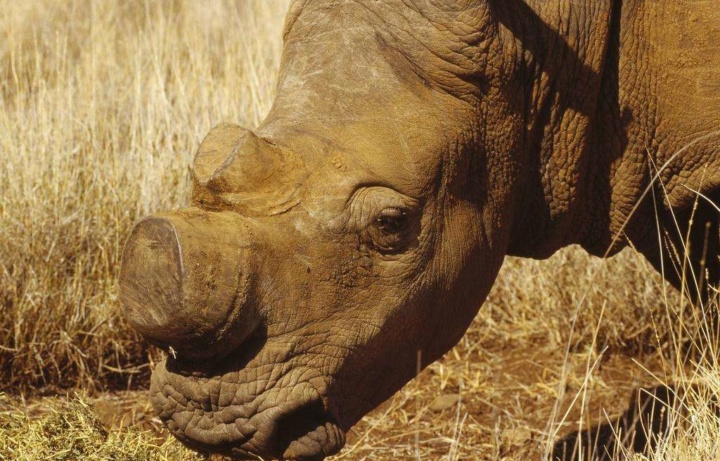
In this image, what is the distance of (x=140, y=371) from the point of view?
588 centimetres

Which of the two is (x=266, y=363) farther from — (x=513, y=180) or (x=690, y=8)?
(x=690, y=8)

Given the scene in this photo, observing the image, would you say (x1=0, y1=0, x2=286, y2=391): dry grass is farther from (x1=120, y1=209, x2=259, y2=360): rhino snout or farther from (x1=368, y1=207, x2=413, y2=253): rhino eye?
(x1=368, y1=207, x2=413, y2=253): rhino eye

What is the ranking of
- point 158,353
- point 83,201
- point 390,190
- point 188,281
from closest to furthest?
point 188,281
point 390,190
point 158,353
point 83,201

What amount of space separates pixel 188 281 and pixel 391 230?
0.66m

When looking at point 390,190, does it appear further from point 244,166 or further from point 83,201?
point 83,201

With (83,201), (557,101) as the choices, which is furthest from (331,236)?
(83,201)

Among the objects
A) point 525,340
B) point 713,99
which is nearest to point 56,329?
point 525,340

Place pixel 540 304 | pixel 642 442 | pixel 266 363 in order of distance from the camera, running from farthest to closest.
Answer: pixel 540 304 → pixel 642 442 → pixel 266 363

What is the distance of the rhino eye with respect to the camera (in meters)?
3.34

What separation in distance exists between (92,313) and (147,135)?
122cm

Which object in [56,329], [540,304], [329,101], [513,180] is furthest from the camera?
[540,304]

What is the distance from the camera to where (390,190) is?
3.37m

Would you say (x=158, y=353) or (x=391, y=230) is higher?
(x=391, y=230)

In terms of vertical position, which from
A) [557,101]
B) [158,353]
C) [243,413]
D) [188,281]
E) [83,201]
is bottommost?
[158,353]
